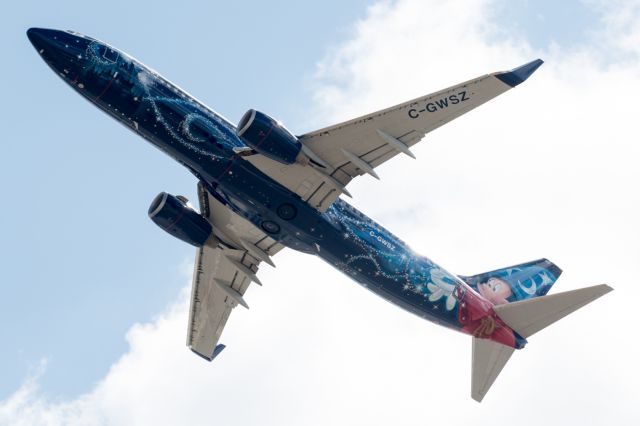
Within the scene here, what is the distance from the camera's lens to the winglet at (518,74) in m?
40.5

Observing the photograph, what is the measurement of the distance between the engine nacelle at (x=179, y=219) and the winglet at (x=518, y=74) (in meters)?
19.8

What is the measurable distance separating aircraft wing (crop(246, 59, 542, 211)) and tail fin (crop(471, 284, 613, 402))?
41.9ft

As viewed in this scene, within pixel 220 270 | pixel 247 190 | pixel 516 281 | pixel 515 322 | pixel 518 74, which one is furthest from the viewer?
pixel 220 270

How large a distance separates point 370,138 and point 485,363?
16325 millimetres

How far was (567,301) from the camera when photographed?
5016 cm

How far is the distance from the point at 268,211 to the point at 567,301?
17069 mm

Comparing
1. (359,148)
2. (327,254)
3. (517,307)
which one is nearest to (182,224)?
(327,254)

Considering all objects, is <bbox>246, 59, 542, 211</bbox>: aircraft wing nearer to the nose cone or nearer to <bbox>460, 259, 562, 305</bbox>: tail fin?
the nose cone

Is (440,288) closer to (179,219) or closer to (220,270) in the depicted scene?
(220,270)

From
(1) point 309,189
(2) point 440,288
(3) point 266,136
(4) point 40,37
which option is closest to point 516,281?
(2) point 440,288

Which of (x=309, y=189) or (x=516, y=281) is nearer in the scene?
(x=309, y=189)

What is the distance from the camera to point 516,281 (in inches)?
2199

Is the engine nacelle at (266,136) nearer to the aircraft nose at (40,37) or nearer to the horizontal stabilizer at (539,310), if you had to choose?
the aircraft nose at (40,37)

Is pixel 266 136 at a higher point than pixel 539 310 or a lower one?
lower
